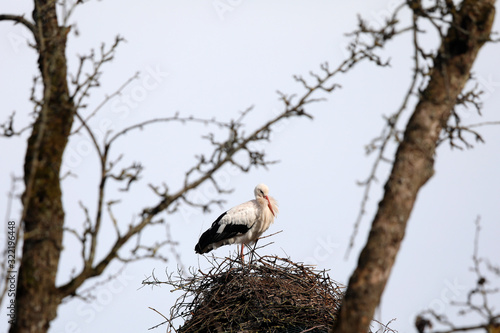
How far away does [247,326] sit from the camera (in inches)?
295

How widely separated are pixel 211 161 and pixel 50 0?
1.69 metres

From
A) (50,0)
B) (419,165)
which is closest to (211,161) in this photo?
(419,165)

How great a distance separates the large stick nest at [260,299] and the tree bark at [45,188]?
10.6 feet

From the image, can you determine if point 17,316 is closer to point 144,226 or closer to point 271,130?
point 144,226

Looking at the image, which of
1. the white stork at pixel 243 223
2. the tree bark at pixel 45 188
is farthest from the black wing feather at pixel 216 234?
the tree bark at pixel 45 188

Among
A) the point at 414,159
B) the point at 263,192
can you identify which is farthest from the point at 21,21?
the point at 263,192

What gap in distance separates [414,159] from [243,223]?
6307 millimetres

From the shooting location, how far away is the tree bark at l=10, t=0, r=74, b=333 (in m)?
4.30

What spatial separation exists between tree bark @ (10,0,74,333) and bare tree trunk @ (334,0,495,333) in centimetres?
182

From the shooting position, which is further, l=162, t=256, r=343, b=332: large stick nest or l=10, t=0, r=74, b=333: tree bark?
l=162, t=256, r=343, b=332: large stick nest

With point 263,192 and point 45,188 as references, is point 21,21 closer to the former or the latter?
point 45,188

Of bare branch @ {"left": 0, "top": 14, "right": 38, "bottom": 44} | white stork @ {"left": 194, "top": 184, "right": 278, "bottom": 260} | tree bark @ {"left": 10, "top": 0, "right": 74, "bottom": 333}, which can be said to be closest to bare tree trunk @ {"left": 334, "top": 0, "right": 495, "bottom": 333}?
tree bark @ {"left": 10, "top": 0, "right": 74, "bottom": 333}

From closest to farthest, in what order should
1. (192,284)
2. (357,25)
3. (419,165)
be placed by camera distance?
(419,165) → (357,25) → (192,284)

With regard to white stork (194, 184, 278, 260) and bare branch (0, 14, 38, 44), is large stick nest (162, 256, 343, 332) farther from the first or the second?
bare branch (0, 14, 38, 44)
